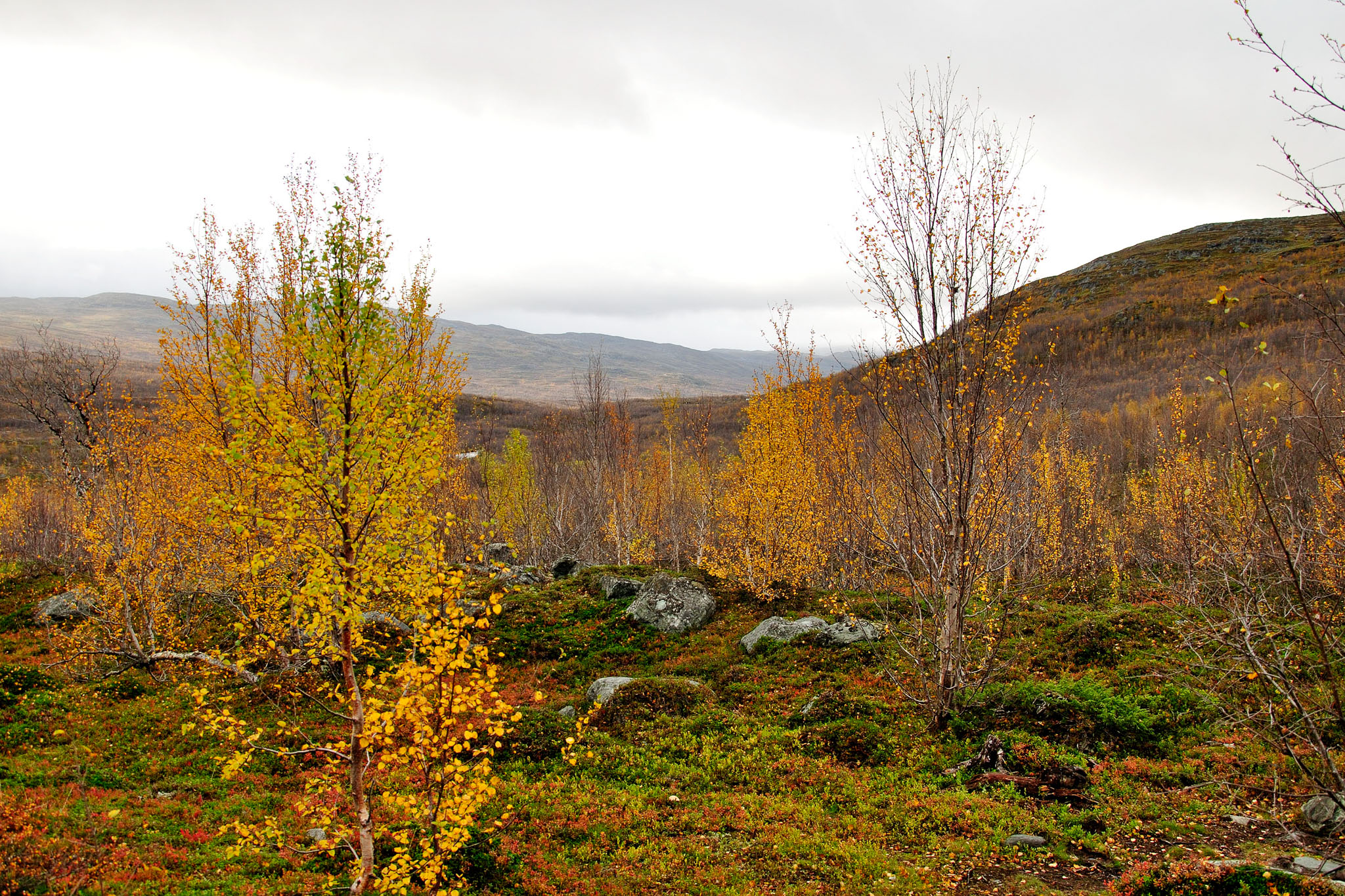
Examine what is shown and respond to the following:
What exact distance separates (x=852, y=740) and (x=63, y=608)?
25.0 meters

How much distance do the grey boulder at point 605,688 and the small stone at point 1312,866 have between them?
Answer: 10.8 meters

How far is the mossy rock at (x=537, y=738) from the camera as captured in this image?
1152cm

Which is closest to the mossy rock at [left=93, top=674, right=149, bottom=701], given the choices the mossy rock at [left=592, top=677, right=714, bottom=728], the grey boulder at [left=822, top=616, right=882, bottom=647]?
the mossy rock at [left=592, top=677, right=714, bottom=728]

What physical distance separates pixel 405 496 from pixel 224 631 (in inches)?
662

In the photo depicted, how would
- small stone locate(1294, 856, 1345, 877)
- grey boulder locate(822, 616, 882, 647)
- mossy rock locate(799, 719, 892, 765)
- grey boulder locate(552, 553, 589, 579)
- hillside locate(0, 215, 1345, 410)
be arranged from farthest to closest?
hillside locate(0, 215, 1345, 410) < grey boulder locate(552, 553, 589, 579) < grey boulder locate(822, 616, 882, 647) < mossy rock locate(799, 719, 892, 765) < small stone locate(1294, 856, 1345, 877)

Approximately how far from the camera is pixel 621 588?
68.2ft

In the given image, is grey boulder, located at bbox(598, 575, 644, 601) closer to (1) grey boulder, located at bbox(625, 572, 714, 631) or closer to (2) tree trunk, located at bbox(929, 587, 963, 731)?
(1) grey boulder, located at bbox(625, 572, 714, 631)

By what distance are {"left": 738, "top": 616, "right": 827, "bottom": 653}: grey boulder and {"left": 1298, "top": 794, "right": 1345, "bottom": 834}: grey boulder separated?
10049 millimetres

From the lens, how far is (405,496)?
635cm

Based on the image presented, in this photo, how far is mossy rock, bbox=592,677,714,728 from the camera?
42.6 ft

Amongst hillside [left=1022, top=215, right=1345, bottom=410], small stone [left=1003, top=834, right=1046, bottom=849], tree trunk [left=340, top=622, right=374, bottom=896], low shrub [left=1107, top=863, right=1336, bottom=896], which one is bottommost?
small stone [left=1003, top=834, right=1046, bottom=849]

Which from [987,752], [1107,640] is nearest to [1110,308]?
[1107,640]

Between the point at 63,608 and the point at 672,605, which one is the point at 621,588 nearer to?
the point at 672,605

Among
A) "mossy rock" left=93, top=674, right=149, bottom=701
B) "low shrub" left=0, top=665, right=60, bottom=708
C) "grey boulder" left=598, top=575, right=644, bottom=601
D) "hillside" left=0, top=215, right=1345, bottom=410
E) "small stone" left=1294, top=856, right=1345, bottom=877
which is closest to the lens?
"small stone" left=1294, top=856, right=1345, bottom=877
